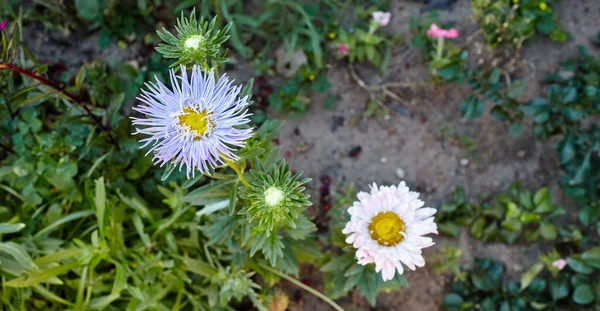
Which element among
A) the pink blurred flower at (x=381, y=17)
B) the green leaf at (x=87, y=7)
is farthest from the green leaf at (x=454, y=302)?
the green leaf at (x=87, y=7)

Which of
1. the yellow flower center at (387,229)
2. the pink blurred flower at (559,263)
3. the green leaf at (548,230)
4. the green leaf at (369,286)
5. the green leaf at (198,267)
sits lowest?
the pink blurred flower at (559,263)

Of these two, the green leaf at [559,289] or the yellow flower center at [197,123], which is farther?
the green leaf at [559,289]

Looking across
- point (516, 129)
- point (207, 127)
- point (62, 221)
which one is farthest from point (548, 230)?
point (62, 221)

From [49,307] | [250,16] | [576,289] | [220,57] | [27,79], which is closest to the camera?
[220,57]

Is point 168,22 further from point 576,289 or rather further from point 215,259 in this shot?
point 576,289

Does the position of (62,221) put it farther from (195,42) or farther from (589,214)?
(589,214)

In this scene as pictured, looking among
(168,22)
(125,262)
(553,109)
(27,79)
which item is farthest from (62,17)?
(553,109)

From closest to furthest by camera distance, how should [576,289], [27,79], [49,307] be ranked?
1. [27,79]
2. [49,307]
3. [576,289]

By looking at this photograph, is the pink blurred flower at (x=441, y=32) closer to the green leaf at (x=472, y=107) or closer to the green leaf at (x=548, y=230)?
the green leaf at (x=472, y=107)
